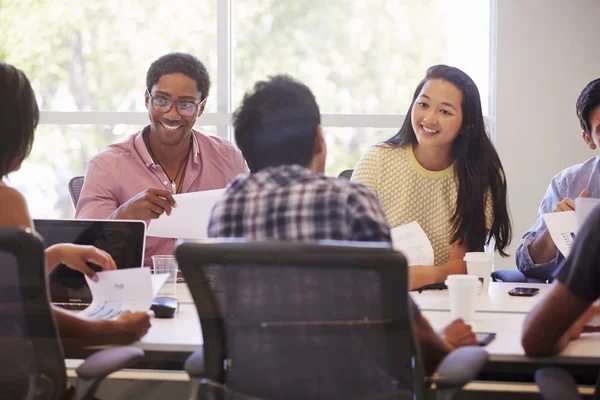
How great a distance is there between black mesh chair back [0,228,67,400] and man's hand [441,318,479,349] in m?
0.73

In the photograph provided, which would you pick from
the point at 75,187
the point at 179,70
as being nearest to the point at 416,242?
the point at 179,70

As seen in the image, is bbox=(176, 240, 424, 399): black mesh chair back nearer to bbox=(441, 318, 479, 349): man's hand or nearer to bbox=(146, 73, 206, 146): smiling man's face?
bbox=(441, 318, 479, 349): man's hand

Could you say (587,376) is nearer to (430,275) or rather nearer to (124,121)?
(430,275)

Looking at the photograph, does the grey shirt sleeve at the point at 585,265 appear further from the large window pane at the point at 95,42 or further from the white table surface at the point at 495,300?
the large window pane at the point at 95,42

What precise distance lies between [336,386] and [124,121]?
338 centimetres

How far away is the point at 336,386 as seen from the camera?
118 cm

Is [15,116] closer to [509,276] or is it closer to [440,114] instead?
[440,114]

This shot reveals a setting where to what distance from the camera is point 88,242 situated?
6.03 ft

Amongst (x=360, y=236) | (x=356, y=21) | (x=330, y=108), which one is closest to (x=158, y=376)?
(x=360, y=236)

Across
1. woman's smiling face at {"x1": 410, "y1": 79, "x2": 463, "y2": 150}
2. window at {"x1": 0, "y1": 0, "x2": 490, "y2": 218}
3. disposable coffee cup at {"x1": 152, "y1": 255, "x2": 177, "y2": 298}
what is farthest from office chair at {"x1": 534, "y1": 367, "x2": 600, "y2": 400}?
window at {"x1": 0, "y1": 0, "x2": 490, "y2": 218}

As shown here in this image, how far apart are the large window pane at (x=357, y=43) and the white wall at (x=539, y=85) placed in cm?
27

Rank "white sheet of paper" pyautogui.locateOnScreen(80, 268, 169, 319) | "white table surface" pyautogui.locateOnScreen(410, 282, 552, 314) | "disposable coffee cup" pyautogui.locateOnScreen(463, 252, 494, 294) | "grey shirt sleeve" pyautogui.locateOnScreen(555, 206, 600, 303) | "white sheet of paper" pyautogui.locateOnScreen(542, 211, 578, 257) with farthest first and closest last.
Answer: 1. "disposable coffee cup" pyautogui.locateOnScreen(463, 252, 494, 294)
2. "white sheet of paper" pyautogui.locateOnScreen(542, 211, 578, 257)
3. "white table surface" pyautogui.locateOnScreen(410, 282, 552, 314)
4. "white sheet of paper" pyautogui.locateOnScreen(80, 268, 169, 319)
5. "grey shirt sleeve" pyautogui.locateOnScreen(555, 206, 600, 303)

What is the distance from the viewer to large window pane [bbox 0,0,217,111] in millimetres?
4289

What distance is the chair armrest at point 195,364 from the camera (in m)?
1.30
